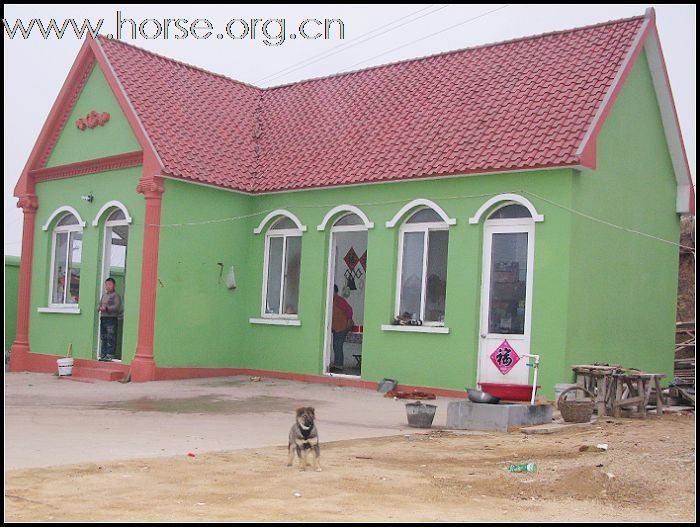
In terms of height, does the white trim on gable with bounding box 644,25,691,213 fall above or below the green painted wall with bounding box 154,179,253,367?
above

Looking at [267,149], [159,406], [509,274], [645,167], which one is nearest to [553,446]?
[509,274]

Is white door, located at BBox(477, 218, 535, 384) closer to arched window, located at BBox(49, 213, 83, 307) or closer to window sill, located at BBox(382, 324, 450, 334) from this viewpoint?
window sill, located at BBox(382, 324, 450, 334)

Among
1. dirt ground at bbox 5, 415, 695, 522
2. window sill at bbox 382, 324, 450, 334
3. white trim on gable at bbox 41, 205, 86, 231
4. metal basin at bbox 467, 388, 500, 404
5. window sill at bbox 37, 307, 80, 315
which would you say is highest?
white trim on gable at bbox 41, 205, 86, 231

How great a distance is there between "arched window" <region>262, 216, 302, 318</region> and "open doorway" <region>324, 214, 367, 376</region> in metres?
0.89

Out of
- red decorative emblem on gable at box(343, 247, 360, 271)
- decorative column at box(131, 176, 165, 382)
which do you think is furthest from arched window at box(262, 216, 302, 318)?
decorative column at box(131, 176, 165, 382)

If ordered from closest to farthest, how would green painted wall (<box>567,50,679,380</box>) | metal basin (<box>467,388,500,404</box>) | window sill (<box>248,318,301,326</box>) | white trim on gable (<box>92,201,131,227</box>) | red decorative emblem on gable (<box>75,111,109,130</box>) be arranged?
metal basin (<box>467,388,500,404</box>) → green painted wall (<box>567,50,679,380</box>) → window sill (<box>248,318,301,326</box>) → white trim on gable (<box>92,201,131,227</box>) → red decorative emblem on gable (<box>75,111,109,130</box>)

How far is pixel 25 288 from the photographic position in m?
22.2

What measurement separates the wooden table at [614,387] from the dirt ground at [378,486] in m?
3.18

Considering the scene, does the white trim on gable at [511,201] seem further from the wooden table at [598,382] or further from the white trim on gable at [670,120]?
the white trim on gable at [670,120]

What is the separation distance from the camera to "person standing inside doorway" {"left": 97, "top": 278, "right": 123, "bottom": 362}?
19.7 meters

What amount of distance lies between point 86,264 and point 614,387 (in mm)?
11853

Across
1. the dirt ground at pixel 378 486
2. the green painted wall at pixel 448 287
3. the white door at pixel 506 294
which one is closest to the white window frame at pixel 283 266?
the green painted wall at pixel 448 287

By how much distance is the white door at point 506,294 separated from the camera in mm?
15898

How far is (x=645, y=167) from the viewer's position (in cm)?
1780
